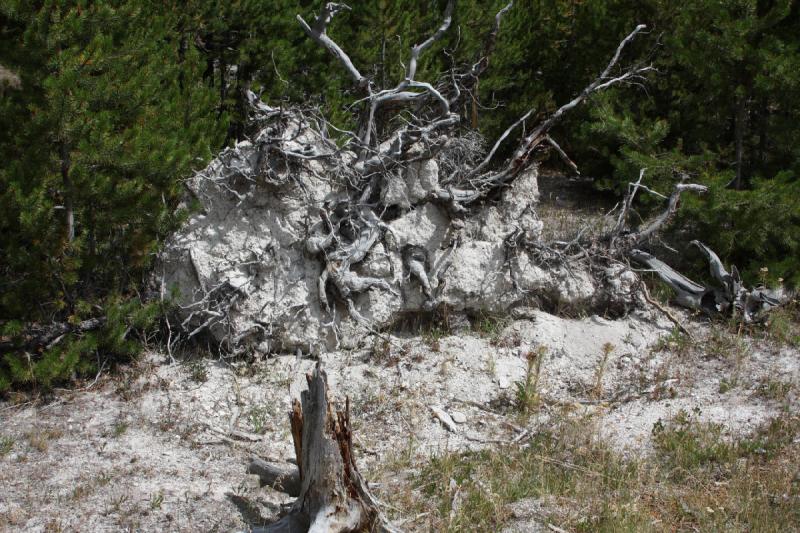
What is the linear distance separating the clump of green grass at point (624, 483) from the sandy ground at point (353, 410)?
239 mm

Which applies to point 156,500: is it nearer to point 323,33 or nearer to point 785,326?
point 323,33

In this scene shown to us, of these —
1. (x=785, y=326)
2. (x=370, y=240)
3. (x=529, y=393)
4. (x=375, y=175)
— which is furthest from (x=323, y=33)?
(x=785, y=326)

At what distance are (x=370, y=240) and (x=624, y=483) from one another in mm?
2845

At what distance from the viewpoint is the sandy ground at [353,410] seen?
4719 mm

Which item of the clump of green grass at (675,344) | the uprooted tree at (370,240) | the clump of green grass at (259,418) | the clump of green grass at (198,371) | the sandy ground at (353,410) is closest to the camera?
the sandy ground at (353,410)

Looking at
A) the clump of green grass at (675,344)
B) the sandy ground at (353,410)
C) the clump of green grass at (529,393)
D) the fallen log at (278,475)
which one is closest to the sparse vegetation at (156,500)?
the sandy ground at (353,410)

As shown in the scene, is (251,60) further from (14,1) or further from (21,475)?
(21,475)

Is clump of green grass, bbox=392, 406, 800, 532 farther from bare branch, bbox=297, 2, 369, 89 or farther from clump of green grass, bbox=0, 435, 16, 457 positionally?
bare branch, bbox=297, 2, 369, 89

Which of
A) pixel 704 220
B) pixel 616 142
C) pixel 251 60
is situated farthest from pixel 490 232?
pixel 616 142

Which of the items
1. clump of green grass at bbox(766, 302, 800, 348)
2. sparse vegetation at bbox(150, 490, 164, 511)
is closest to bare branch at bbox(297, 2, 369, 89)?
sparse vegetation at bbox(150, 490, 164, 511)

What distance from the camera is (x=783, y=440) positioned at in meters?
5.46

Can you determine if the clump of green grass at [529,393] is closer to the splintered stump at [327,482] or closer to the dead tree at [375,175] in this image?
the dead tree at [375,175]

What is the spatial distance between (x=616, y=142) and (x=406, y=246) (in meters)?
4.20

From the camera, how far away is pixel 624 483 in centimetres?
488
